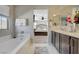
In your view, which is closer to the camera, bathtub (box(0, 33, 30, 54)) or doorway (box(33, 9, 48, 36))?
bathtub (box(0, 33, 30, 54))

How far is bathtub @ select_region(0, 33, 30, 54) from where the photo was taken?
233 centimetres

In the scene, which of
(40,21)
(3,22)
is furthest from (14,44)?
(40,21)

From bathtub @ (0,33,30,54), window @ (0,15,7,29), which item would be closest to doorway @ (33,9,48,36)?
bathtub @ (0,33,30,54)

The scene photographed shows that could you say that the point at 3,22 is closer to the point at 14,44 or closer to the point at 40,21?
the point at 14,44

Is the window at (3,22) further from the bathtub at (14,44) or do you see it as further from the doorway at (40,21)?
the doorway at (40,21)

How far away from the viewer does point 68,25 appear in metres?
3.00

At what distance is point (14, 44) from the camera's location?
249cm

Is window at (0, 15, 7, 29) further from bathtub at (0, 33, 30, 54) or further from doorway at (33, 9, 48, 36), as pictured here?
doorway at (33, 9, 48, 36)

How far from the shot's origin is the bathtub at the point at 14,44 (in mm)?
2330

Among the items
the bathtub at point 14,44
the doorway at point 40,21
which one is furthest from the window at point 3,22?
the doorway at point 40,21
